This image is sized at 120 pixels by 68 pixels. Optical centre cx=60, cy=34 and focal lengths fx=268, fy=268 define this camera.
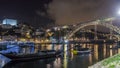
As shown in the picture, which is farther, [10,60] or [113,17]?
[113,17]

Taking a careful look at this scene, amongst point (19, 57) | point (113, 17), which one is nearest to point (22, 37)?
point (113, 17)

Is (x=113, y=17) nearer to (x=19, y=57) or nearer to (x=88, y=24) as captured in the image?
(x=88, y=24)

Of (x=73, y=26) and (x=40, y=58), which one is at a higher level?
(x=73, y=26)

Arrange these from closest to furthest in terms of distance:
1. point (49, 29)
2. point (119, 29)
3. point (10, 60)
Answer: point (10, 60) → point (119, 29) → point (49, 29)

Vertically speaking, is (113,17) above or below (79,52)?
above

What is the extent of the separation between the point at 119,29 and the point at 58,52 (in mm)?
30945

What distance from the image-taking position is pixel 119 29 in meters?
83.1

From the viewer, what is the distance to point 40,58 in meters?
51.1

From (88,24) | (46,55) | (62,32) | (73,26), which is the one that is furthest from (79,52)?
(62,32)

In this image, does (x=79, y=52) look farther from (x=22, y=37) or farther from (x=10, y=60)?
(x=22, y=37)

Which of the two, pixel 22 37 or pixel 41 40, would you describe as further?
pixel 41 40

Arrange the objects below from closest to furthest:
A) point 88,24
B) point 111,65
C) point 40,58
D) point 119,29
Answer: point 111,65 < point 40,58 < point 119,29 < point 88,24

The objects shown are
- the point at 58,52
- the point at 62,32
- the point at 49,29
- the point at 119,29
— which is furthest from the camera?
the point at 49,29

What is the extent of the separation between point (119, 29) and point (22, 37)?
84193 millimetres
